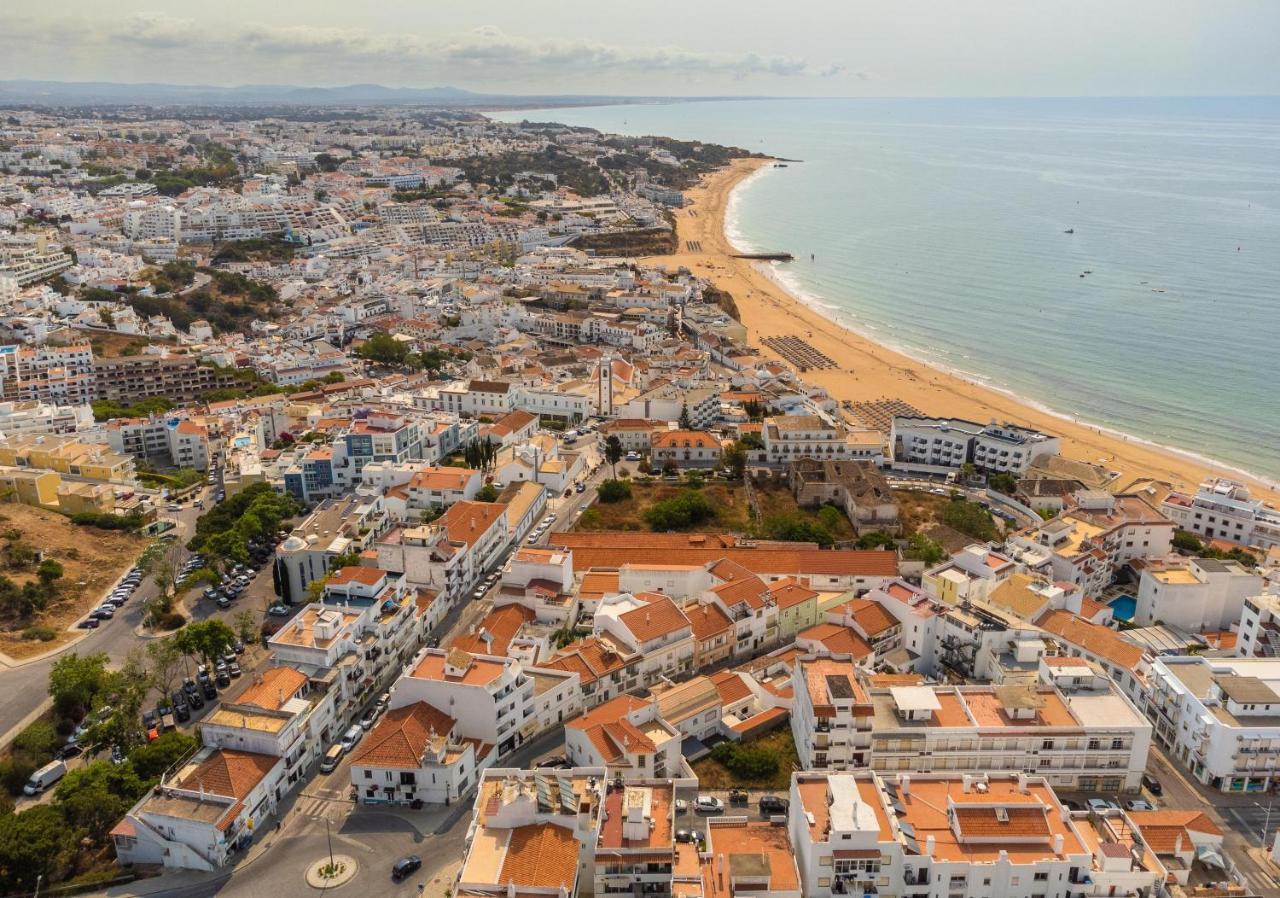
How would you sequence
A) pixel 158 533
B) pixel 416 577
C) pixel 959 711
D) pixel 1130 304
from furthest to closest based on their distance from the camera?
pixel 1130 304 → pixel 158 533 → pixel 416 577 → pixel 959 711

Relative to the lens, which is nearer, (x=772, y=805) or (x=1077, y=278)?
(x=772, y=805)

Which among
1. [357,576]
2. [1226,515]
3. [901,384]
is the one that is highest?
[357,576]

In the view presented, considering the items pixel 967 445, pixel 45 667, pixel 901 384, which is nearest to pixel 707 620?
pixel 45 667

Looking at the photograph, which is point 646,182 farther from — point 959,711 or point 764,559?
point 959,711

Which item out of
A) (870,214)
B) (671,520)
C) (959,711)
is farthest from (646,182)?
(959,711)

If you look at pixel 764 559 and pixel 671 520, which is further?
pixel 671 520

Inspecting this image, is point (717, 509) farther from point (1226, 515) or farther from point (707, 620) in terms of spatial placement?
point (1226, 515)

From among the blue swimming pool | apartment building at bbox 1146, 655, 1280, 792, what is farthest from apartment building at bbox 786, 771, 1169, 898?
the blue swimming pool

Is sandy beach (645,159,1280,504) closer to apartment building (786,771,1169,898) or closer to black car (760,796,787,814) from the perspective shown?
apartment building (786,771,1169,898)
